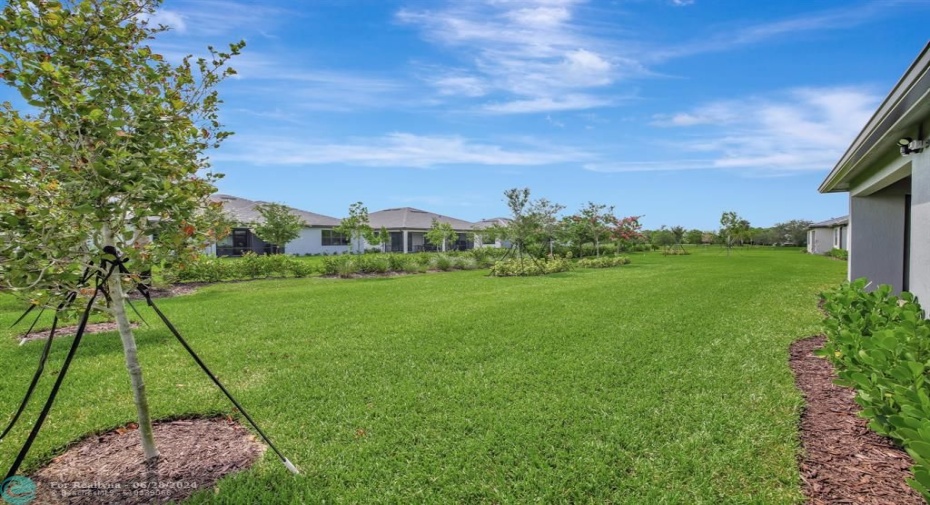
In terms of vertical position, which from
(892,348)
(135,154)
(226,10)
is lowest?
(892,348)

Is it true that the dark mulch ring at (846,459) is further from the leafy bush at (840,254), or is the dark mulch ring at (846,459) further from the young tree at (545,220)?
the leafy bush at (840,254)

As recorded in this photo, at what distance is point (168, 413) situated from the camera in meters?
4.00

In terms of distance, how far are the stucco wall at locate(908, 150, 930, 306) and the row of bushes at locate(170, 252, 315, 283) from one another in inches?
621

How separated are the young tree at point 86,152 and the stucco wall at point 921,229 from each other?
21.0ft

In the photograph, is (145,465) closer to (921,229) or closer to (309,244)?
(921,229)

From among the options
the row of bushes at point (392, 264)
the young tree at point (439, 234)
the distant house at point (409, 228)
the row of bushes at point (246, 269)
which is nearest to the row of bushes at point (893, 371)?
the row of bushes at point (246, 269)

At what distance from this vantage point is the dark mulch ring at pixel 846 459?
2.72 m

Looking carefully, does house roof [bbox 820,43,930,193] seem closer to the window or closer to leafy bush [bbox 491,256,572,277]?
leafy bush [bbox 491,256,572,277]

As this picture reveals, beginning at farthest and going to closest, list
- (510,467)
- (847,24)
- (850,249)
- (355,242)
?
(355,242), (850,249), (847,24), (510,467)

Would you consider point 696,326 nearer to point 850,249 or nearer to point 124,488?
point 850,249

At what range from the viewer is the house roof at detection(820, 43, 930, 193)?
131 inches

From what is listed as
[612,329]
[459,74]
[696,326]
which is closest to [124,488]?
[612,329]

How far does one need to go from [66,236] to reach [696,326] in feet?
26.0

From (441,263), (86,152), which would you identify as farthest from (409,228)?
(86,152)
